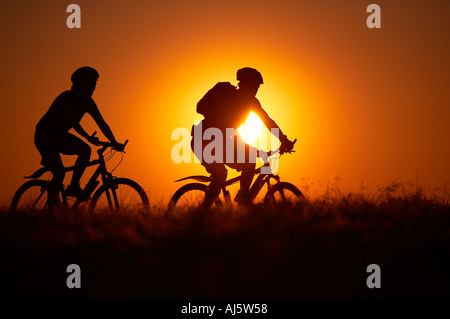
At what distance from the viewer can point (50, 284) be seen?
583cm

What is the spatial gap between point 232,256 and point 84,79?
4.11 m

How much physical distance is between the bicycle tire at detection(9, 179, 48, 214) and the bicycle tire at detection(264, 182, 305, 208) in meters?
3.47

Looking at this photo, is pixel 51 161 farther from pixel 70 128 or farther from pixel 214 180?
pixel 214 180

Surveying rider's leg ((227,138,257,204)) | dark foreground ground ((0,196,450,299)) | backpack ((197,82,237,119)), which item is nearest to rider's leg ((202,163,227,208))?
rider's leg ((227,138,257,204))

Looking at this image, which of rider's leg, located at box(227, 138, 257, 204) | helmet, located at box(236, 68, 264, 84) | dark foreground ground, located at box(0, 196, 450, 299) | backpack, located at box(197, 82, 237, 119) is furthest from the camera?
rider's leg, located at box(227, 138, 257, 204)

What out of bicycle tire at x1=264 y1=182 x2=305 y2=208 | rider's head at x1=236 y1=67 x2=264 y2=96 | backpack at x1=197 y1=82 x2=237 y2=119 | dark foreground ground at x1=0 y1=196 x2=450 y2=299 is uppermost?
rider's head at x1=236 y1=67 x2=264 y2=96

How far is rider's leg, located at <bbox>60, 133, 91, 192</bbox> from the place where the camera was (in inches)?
356

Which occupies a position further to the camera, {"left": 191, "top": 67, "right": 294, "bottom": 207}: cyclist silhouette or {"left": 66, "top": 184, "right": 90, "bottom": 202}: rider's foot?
{"left": 66, "top": 184, "right": 90, "bottom": 202}: rider's foot

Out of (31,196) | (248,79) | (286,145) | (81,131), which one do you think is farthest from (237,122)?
(31,196)

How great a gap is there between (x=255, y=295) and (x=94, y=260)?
1804mm

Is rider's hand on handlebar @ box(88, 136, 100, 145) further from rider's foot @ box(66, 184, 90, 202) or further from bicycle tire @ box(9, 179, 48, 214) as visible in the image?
bicycle tire @ box(9, 179, 48, 214)

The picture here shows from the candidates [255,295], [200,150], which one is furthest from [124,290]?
[200,150]
